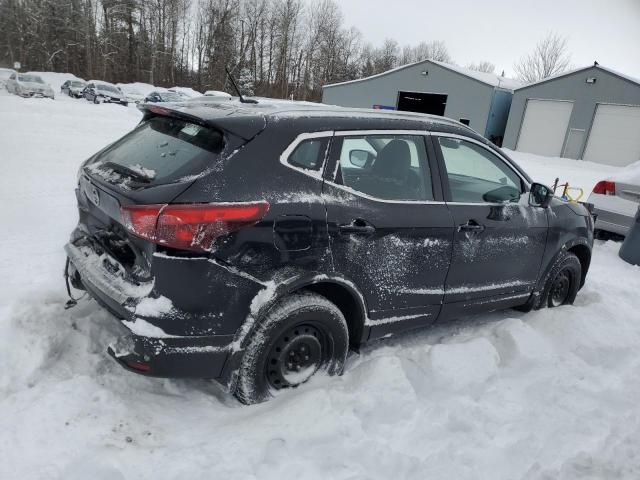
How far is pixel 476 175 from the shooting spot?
4.29 metres

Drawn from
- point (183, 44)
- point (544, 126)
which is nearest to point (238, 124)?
point (544, 126)

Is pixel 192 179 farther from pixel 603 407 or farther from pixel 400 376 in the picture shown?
pixel 603 407

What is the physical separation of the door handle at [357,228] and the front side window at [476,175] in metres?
0.90

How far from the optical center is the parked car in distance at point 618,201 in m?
7.20

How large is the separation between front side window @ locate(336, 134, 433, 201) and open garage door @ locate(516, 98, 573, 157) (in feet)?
84.8

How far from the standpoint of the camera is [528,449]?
275cm

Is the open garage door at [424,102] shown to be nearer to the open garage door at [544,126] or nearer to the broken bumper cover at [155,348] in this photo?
the open garage door at [544,126]

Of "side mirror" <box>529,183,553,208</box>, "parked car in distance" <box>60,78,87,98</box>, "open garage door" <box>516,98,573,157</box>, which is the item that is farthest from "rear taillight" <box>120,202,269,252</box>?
"parked car in distance" <box>60,78,87,98</box>

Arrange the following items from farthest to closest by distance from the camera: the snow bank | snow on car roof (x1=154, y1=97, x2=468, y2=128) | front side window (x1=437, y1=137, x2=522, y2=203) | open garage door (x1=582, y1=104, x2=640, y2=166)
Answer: open garage door (x1=582, y1=104, x2=640, y2=166)
the snow bank
front side window (x1=437, y1=137, x2=522, y2=203)
snow on car roof (x1=154, y1=97, x2=468, y2=128)

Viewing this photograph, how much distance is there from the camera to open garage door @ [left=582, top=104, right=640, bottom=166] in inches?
914

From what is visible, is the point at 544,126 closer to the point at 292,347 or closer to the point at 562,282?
the point at 562,282

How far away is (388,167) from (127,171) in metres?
1.78

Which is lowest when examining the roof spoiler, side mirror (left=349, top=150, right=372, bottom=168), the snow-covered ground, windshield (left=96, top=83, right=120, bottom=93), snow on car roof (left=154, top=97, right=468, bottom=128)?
the snow-covered ground

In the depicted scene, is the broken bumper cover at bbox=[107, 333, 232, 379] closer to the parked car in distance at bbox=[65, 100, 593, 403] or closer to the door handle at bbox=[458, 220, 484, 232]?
the parked car in distance at bbox=[65, 100, 593, 403]
